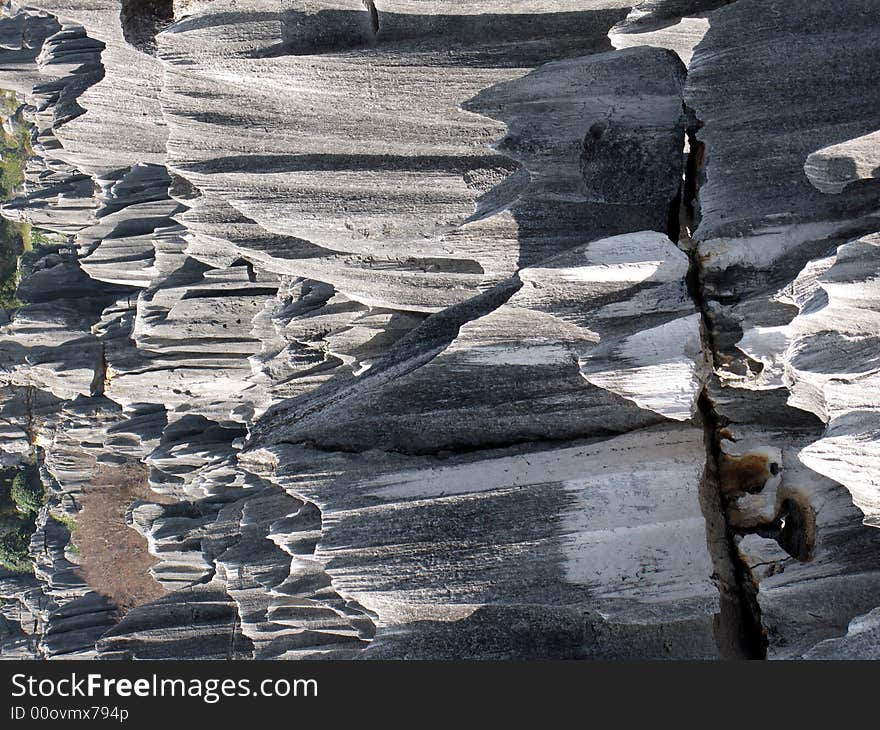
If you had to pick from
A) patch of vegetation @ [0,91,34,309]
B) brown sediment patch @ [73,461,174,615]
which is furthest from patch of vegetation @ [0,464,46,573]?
patch of vegetation @ [0,91,34,309]

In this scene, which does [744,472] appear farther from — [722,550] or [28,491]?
[28,491]

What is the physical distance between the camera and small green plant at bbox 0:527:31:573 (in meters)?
32.7

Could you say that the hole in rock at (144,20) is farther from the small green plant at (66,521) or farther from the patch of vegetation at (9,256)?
the patch of vegetation at (9,256)

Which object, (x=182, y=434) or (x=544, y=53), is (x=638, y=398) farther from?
(x=182, y=434)

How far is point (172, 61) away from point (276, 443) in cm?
860

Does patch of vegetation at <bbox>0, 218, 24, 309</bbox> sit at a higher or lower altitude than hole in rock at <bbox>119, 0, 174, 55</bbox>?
lower

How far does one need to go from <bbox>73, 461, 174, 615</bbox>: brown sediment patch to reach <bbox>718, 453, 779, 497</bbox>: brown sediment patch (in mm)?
21384

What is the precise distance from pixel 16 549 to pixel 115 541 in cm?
752

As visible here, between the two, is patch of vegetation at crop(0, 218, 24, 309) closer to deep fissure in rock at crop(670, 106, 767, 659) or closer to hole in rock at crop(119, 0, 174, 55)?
hole in rock at crop(119, 0, 174, 55)

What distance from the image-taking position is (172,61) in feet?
51.1

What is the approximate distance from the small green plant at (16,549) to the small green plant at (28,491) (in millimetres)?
1268

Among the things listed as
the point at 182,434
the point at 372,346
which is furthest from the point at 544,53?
the point at 182,434

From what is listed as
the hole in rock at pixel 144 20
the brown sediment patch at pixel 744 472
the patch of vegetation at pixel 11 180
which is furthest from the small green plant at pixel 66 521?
the brown sediment patch at pixel 744 472

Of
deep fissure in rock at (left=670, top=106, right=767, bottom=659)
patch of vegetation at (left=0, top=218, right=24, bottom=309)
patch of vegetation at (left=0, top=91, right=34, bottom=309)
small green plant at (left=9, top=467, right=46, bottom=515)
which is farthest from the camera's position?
patch of vegetation at (left=0, top=218, right=24, bottom=309)
